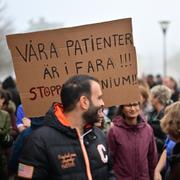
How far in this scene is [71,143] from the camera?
320 centimetres

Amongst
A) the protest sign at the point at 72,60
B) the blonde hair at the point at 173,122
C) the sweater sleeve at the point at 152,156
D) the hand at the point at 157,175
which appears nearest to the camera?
the protest sign at the point at 72,60

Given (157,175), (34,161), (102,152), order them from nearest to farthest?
(34,161)
(102,152)
(157,175)

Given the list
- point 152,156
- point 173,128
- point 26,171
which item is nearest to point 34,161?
point 26,171

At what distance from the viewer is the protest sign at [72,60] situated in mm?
3951

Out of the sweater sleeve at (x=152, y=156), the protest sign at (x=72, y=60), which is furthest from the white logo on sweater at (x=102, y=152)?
the sweater sleeve at (x=152, y=156)

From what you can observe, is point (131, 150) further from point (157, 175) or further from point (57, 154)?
point (57, 154)

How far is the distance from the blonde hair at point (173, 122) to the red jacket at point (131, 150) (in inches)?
37.7

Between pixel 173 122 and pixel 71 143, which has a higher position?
pixel 71 143

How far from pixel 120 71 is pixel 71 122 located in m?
1.06

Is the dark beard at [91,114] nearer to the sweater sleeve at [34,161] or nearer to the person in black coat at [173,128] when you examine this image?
the sweater sleeve at [34,161]

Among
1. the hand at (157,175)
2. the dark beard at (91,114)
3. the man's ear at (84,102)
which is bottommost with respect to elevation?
the hand at (157,175)

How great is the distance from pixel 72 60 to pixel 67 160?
3.63 feet

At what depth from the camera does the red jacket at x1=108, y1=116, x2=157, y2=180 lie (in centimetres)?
522

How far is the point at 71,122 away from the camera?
3.26m
